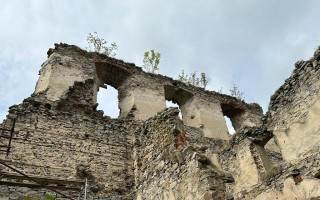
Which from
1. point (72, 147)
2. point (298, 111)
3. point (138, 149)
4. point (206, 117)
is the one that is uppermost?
point (206, 117)

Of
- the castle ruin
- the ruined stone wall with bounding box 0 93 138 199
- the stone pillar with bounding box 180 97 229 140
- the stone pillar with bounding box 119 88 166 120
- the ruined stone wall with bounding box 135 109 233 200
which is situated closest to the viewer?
the ruined stone wall with bounding box 135 109 233 200

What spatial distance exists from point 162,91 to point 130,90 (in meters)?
1.37

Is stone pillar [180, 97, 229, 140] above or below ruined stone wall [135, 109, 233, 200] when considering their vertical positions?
above

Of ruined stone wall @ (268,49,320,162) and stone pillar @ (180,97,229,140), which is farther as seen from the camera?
stone pillar @ (180,97,229,140)

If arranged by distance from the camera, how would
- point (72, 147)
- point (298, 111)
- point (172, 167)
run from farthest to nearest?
point (298, 111) → point (72, 147) → point (172, 167)

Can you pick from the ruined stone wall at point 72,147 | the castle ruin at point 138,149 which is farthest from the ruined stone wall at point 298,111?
the ruined stone wall at point 72,147

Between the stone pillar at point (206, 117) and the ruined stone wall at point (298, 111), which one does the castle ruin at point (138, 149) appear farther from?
the stone pillar at point (206, 117)

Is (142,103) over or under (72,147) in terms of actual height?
over

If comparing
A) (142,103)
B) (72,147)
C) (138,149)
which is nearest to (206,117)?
(142,103)

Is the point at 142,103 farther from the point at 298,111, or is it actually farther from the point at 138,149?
the point at 298,111

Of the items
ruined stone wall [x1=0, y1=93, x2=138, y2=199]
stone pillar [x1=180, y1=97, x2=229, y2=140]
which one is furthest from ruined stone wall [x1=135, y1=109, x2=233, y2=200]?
stone pillar [x1=180, y1=97, x2=229, y2=140]

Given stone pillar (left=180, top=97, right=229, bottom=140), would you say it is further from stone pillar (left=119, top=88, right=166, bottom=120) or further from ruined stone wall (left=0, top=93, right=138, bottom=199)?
ruined stone wall (left=0, top=93, right=138, bottom=199)

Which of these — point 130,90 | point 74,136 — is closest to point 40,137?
point 74,136

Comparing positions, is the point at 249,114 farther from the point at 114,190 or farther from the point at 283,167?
the point at 114,190
